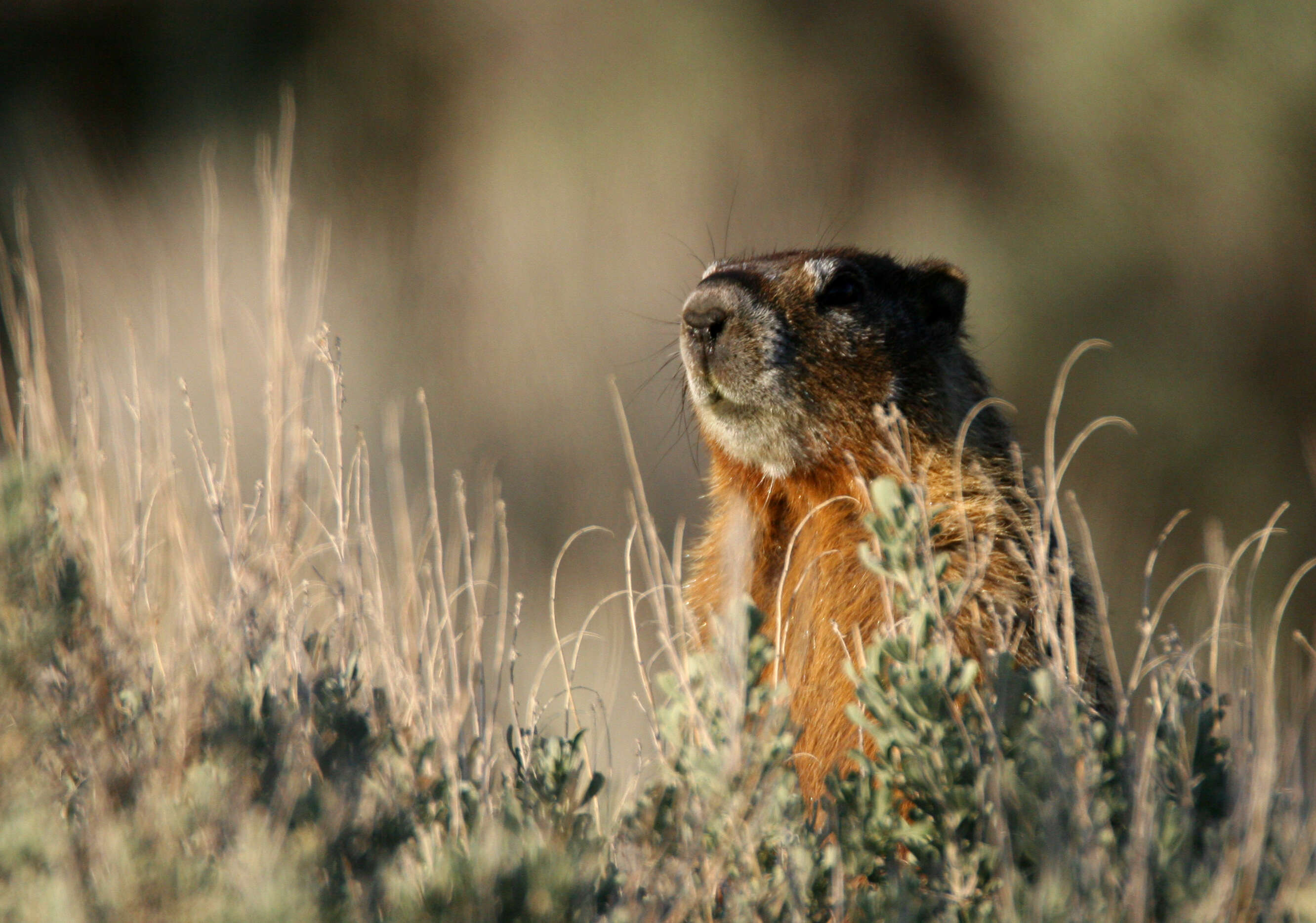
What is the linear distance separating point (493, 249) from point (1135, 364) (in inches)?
197

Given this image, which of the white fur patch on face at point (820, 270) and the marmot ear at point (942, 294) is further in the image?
A: the marmot ear at point (942, 294)

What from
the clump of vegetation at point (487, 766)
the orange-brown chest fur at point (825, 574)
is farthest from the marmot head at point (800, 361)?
the clump of vegetation at point (487, 766)

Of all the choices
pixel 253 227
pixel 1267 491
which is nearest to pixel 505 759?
pixel 253 227

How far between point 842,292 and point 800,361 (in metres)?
0.38

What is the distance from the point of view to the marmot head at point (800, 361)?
378cm

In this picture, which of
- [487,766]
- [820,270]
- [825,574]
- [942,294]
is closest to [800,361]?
[820,270]

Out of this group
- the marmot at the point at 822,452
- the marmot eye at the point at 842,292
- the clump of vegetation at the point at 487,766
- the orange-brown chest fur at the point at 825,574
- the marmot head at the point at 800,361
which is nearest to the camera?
the clump of vegetation at the point at 487,766

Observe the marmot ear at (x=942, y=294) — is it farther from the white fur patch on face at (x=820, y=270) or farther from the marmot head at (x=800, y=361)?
the white fur patch on face at (x=820, y=270)

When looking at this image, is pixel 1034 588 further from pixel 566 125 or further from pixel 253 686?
pixel 566 125

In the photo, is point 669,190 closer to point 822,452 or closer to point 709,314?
point 709,314

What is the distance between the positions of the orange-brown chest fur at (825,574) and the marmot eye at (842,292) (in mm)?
579

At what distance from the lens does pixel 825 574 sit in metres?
3.52

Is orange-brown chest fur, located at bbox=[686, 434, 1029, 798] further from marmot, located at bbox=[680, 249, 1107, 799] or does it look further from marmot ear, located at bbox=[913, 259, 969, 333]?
marmot ear, located at bbox=[913, 259, 969, 333]

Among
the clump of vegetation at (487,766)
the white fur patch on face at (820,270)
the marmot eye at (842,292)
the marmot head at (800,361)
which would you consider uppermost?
the white fur patch on face at (820,270)
